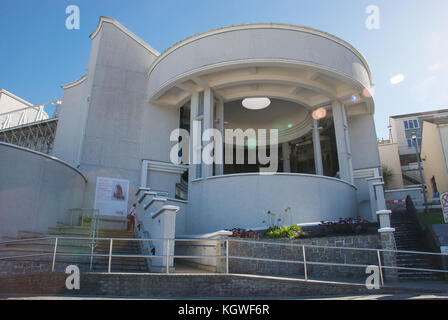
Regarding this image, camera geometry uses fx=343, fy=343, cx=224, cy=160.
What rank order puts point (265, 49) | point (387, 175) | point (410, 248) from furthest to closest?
1. point (387, 175)
2. point (265, 49)
3. point (410, 248)

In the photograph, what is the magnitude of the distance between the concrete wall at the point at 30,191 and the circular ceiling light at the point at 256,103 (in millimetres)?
10627

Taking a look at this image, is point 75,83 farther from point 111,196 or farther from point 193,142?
point 193,142

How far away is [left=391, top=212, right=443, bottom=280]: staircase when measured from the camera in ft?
32.9

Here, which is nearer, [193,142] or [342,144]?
[193,142]

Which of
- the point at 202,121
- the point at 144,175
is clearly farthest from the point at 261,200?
the point at 144,175

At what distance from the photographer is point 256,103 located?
790 inches

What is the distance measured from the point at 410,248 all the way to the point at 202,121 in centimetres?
1038

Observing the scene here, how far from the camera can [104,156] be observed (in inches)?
683

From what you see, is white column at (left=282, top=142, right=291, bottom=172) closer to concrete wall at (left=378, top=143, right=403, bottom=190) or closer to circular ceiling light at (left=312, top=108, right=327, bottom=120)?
circular ceiling light at (left=312, top=108, right=327, bottom=120)

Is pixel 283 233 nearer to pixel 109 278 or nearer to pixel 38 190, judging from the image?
pixel 109 278

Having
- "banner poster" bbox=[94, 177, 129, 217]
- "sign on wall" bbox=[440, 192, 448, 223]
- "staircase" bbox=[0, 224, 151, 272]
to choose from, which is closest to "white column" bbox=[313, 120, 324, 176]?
"sign on wall" bbox=[440, 192, 448, 223]

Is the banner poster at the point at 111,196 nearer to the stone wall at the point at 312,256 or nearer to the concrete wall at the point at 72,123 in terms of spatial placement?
the concrete wall at the point at 72,123

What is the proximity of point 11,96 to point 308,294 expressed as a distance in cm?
3771
